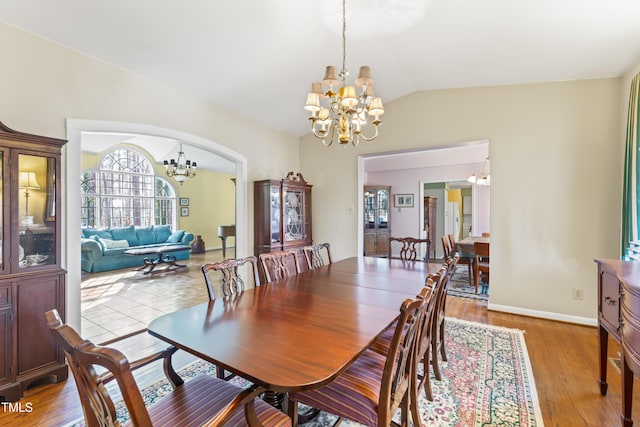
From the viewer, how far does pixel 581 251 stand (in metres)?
3.36

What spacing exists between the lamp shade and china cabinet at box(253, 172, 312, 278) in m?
2.46

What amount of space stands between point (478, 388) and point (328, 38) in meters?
3.30

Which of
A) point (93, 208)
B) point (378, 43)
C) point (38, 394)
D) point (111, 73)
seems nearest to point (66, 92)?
point (111, 73)

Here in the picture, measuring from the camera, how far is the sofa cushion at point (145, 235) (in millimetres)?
7727

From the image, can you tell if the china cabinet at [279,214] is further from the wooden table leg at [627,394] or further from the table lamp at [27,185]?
the wooden table leg at [627,394]

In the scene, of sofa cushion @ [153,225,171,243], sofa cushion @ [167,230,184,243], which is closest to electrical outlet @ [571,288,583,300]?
sofa cushion @ [167,230,184,243]

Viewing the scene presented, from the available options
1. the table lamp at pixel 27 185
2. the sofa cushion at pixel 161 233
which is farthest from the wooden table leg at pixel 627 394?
the sofa cushion at pixel 161 233

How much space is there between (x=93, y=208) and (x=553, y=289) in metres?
9.77

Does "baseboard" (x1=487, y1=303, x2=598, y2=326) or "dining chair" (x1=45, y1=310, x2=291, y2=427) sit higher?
"dining chair" (x1=45, y1=310, x2=291, y2=427)

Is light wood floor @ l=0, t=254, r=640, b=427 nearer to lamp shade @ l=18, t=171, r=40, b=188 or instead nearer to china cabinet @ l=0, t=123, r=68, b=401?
china cabinet @ l=0, t=123, r=68, b=401

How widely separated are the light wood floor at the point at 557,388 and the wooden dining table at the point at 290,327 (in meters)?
1.14

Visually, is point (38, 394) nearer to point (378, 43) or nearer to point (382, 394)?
point (382, 394)

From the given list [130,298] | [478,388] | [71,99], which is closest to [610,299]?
[478,388]

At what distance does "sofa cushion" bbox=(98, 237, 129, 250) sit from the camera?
661cm
